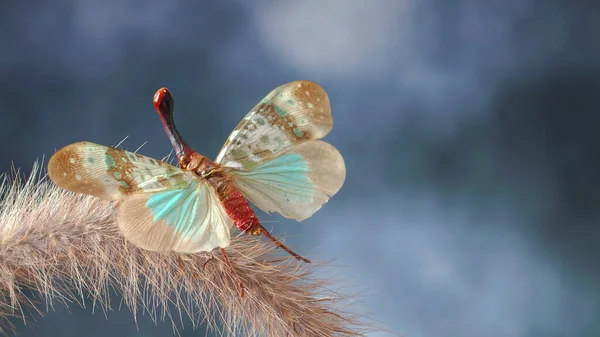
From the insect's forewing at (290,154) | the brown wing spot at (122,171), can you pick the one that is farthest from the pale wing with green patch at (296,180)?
the brown wing spot at (122,171)

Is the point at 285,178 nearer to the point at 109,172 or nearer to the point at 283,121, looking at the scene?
the point at 283,121

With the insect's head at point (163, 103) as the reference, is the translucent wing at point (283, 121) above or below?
above

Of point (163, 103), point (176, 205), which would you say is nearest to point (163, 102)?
point (163, 103)

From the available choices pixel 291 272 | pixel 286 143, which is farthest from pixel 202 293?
pixel 286 143

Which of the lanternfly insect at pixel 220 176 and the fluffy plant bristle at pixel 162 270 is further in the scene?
the fluffy plant bristle at pixel 162 270

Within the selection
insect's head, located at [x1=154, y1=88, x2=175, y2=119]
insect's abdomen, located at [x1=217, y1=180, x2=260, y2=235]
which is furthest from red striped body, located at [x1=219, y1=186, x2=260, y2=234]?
insect's head, located at [x1=154, y1=88, x2=175, y2=119]

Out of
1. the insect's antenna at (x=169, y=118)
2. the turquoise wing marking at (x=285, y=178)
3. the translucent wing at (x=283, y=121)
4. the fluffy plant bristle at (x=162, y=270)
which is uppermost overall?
the translucent wing at (x=283, y=121)

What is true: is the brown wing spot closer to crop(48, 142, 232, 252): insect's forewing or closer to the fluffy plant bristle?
crop(48, 142, 232, 252): insect's forewing

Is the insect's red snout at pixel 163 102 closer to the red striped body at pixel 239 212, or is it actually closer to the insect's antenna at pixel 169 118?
the insect's antenna at pixel 169 118
